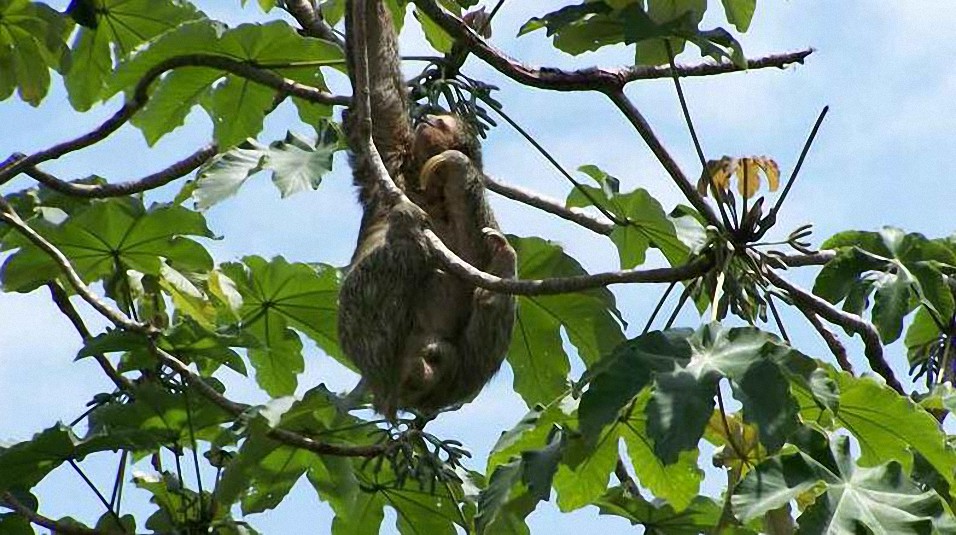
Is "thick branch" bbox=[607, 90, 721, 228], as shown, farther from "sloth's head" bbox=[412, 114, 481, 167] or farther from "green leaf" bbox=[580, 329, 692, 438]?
"sloth's head" bbox=[412, 114, 481, 167]

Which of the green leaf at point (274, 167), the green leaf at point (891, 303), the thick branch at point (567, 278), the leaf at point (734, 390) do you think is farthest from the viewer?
the green leaf at point (891, 303)

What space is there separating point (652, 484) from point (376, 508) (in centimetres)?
132

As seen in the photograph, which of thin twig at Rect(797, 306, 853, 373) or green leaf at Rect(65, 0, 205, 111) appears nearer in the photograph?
thin twig at Rect(797, 306, 853, 373)

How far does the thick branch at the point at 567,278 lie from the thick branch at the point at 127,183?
1.80 m

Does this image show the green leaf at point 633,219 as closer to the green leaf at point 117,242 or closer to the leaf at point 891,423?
the leaf at point 891,423

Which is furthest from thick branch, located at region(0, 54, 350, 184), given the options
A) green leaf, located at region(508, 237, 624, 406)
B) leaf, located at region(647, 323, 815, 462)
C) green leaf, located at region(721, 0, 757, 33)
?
leaf, located at region(647, 323, 815, 462)

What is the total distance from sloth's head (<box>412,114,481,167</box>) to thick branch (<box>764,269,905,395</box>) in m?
A: 1.95

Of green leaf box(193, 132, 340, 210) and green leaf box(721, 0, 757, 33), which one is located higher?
green leaf box(721, 0, 757, 33)

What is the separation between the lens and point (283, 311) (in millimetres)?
7434

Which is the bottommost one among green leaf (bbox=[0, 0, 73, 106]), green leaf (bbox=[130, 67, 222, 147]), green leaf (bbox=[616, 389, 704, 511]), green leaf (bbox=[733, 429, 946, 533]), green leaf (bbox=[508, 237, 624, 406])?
green leaf (bbox=[733, 429, 946, 533])

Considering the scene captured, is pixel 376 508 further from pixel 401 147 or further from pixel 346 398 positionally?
pixel 401 147

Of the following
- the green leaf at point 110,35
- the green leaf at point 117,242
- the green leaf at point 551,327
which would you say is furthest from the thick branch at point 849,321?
the green leaf at point 110,35

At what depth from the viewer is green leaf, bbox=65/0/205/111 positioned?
24.5ft

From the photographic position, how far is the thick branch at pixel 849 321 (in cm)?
563
